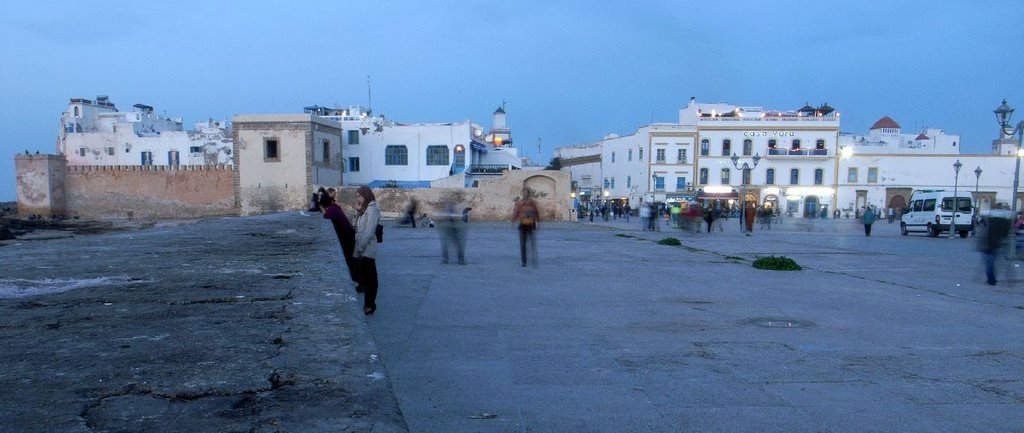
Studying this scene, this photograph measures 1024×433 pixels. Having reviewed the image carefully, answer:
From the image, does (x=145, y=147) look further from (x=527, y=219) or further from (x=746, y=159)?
(x=527, y=219)

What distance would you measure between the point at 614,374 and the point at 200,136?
202 ft

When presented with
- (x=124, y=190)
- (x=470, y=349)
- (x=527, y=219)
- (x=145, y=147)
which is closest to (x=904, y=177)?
(x=527, y=219)

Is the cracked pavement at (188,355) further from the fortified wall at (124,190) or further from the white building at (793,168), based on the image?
the white building at (793,168)

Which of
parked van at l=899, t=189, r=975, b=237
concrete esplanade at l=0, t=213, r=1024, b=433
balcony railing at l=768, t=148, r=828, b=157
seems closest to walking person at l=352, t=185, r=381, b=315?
concrete esplanade at l=0, t=213, r=1024, b=433

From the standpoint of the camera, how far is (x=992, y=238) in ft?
35.6

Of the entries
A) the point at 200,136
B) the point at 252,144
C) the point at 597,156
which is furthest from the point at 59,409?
the point at 597,156

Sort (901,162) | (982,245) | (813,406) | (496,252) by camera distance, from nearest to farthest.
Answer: (813,406)
(982,245)
(496,252)
(901,162)

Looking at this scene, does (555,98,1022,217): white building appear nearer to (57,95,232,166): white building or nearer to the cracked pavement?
(57,95,232,166): white building

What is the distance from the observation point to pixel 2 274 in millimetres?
4742

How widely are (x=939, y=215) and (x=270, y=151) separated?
38112 millimetres

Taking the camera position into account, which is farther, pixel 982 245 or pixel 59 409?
pixel 982 245

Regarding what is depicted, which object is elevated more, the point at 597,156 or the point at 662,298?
the point at 597,156

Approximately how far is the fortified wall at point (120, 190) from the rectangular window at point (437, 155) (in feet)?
46.6

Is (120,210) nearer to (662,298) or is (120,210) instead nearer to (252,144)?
(252,144)
